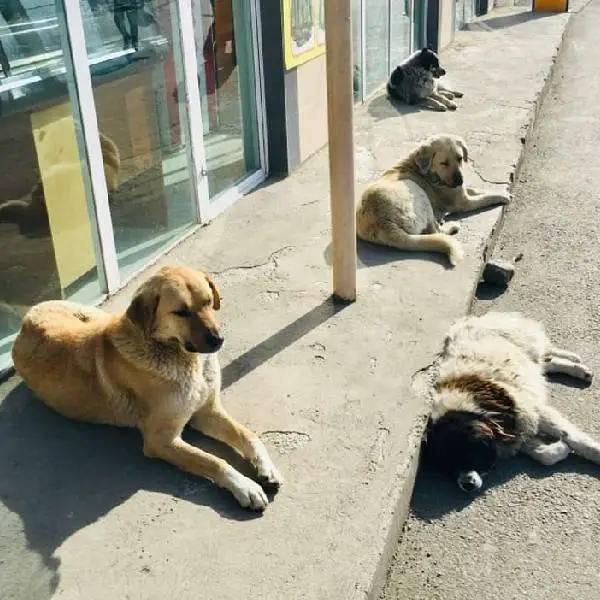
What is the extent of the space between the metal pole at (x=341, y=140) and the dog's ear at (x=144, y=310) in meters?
1.77

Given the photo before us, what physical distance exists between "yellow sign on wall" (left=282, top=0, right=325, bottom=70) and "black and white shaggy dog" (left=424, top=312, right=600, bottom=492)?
12.8 ft

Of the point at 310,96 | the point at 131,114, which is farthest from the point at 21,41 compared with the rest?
the point at 310,96

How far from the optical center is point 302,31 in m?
8.00

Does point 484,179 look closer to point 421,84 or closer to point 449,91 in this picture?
point 421,84

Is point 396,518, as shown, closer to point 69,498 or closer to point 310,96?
point 69,498

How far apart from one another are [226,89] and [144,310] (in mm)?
3985

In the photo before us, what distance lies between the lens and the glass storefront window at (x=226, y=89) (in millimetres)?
6707

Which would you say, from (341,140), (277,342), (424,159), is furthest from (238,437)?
(424,159)

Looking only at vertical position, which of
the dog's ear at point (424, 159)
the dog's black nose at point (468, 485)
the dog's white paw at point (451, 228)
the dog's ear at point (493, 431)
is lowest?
the dog's black nose at point (468, 485)

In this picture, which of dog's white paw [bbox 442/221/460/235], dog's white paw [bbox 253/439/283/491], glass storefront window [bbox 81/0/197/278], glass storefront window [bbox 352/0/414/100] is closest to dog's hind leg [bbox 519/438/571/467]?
dog's white paw [bbox 253/439/283/491]

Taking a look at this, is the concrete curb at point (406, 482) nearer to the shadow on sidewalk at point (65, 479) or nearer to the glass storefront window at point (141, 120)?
the shadow on sidewalk at point (65, 479)

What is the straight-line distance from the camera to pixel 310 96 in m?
8.34

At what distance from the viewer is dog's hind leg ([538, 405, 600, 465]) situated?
4250 millimetres

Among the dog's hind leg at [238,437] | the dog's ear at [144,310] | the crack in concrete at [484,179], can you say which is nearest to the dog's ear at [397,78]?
the crack in concrete at [484,179]
